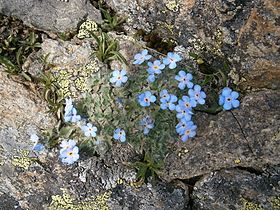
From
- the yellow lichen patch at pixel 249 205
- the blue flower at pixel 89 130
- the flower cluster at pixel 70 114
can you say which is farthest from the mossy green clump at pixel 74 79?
the yellow lichen patch at pixel 249 205

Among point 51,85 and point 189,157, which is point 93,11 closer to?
point 51,85

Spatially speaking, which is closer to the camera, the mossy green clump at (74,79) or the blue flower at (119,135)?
the blue flower at (119,135)

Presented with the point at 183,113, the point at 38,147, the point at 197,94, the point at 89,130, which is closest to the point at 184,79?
the point at 197,94

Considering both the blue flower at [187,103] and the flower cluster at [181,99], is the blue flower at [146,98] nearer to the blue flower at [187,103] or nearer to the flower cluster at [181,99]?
the flower cluster at [181,99]

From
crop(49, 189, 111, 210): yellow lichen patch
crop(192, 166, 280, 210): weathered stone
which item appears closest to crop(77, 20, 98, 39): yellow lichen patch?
crop(49, 189, 111, 210): yellow lichen patch

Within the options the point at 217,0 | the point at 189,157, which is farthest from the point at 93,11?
the point at 189,157

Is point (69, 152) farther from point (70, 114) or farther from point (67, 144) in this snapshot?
point (70, 114)
